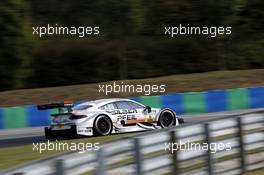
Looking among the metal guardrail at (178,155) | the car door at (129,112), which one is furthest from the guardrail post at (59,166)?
the car door at (129,112)

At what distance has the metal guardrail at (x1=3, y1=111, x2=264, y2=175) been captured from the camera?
697 centimetres

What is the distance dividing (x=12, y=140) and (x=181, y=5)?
64.3 feet

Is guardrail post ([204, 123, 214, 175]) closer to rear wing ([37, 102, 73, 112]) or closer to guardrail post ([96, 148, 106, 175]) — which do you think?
guardrail post ([96, 148, 106, 175])

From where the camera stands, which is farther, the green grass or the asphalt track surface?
the asphalt track surface

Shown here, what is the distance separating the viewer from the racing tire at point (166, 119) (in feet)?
60.0

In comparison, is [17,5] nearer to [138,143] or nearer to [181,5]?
[181,5]

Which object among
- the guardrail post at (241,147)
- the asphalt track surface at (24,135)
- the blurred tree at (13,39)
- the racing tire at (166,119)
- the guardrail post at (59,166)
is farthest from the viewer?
the blurred tree at (13,39)

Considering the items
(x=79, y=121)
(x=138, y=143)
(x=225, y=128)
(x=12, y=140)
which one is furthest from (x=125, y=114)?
(x=138, y=143)

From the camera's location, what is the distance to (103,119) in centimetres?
1723

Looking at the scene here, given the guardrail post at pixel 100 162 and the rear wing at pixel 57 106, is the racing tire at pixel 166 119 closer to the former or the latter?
the rear wing at pixel 57 106

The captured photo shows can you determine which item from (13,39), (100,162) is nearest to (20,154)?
(100,162)

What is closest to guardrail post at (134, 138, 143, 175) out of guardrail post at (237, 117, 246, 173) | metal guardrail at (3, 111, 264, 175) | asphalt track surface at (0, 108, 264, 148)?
metal guardrail at (3, 111, 264, 175)

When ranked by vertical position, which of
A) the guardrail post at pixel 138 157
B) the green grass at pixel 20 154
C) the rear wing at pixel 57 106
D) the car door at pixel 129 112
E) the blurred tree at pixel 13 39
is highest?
the blurred tree at pixel 13 39

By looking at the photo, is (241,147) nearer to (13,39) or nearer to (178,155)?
(178,155)
